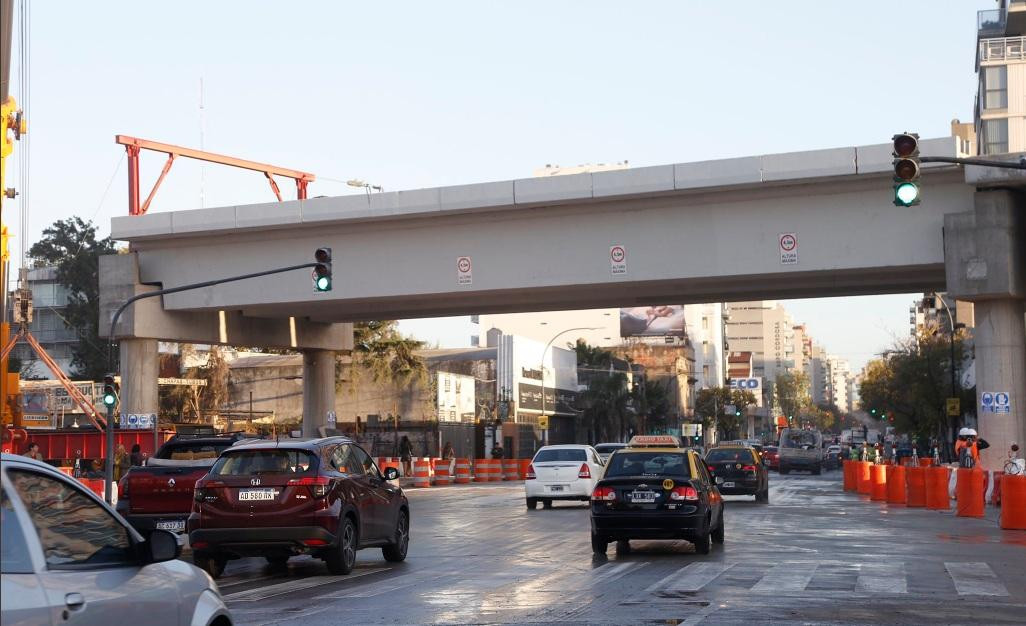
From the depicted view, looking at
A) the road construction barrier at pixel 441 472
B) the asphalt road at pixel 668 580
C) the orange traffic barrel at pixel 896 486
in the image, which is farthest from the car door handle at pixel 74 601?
the road construction barrier at pixel 441 472

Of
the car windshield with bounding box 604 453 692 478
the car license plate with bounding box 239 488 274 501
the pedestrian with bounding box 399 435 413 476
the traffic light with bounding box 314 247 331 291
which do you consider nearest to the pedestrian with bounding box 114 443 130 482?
the traffic light with bounding box 314 247 331 291

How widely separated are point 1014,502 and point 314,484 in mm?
14362

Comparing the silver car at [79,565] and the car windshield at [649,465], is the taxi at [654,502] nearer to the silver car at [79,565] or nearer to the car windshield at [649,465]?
the car windshield at [649,465]

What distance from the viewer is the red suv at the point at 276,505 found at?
52.0ft

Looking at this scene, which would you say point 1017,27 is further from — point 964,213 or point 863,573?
point 863,573

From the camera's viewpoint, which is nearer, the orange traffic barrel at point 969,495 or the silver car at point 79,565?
the silver car at point 79,565

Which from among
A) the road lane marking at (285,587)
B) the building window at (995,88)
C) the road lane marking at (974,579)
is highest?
the building window at (995,88)

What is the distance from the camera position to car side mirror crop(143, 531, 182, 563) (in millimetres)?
6223

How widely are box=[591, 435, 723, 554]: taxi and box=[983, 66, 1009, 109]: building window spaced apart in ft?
199

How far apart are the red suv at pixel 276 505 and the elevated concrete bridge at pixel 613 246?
19.4 metres

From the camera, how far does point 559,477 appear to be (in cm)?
3378

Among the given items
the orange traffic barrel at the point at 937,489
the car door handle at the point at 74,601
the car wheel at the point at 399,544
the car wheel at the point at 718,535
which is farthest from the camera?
the orange traffic barrel at the point at 937,489

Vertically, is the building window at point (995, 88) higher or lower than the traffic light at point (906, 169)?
higher

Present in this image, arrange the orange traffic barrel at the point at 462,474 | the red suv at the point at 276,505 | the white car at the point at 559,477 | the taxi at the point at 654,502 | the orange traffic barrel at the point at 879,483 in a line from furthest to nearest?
the orange traffic barrel at the point at 462,474
the orange traffic barrel at the point at 879,483
the white car at the point at 559,477
the taxi at the point at 654,502
the red suv at the point at 276,505
